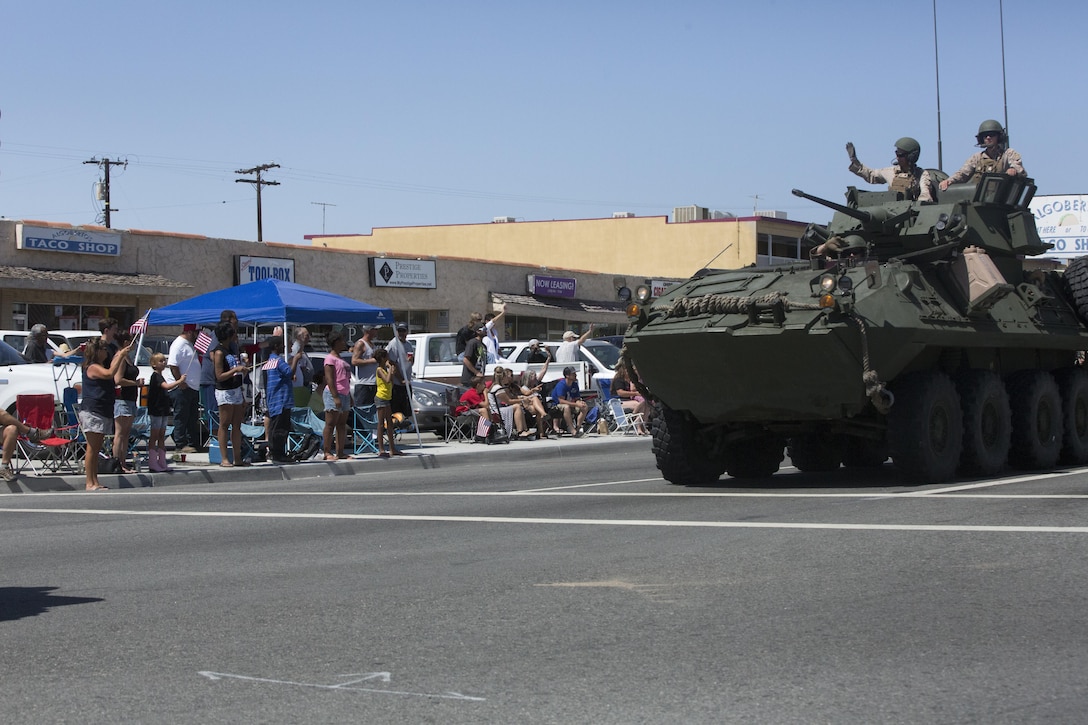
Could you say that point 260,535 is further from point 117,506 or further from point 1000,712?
point 1000,712

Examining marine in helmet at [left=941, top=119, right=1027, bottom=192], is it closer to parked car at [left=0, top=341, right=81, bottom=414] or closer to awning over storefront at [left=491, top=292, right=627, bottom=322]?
parked car at [left=0, top=341, right=81, bottom=414]

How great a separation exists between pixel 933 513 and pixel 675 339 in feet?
10.4

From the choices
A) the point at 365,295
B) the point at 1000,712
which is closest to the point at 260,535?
the point at 1000,712

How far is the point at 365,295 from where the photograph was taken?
129 ft

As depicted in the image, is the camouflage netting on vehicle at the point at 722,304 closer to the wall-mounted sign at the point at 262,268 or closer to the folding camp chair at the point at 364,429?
the folding camp chair at the point at 364,429

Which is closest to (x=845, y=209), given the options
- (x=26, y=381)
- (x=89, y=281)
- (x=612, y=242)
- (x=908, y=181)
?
(x=908, y=181)

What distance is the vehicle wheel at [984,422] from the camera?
13.8m

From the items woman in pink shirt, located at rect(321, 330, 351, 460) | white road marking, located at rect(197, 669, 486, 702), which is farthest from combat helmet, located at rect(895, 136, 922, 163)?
white road marking, located at rect(197, 669, 486, 702)

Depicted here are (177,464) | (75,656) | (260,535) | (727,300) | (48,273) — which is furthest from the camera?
(48,273)

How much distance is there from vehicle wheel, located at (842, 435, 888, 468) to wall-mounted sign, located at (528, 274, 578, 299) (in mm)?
30333

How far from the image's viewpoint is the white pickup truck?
84.3ft

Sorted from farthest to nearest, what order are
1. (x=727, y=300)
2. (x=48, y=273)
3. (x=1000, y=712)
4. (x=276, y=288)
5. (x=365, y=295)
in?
(x=365, y=295) → (x=48, y=273) → (x=276, y=288) → (x=727, y=300) → (x=1000, y=712)

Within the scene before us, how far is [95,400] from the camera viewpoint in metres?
15.4

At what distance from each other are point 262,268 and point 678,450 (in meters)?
23.2
